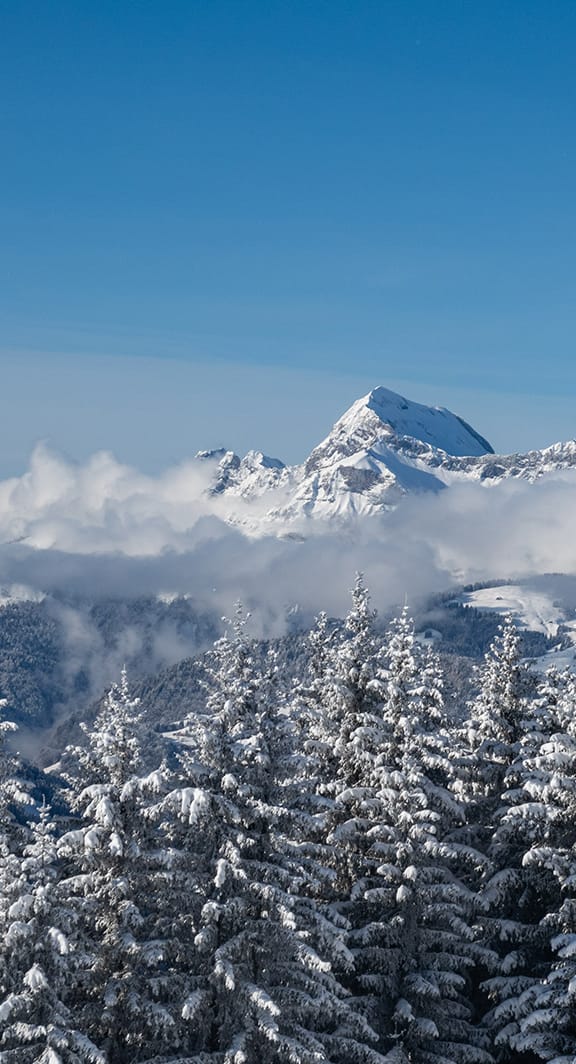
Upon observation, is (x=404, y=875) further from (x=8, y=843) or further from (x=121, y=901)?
(x=8, y=843)

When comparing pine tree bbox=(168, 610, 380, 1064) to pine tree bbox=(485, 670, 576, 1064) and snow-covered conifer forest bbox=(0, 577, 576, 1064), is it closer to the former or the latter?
snow-covered conifer forest bbox=(0, 577, 576, 1064)

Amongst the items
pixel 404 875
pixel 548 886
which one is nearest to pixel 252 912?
pixel 404 875

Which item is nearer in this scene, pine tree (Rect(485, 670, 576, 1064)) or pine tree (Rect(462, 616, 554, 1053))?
pine tree (Rect(485, 670, 576, 1064))

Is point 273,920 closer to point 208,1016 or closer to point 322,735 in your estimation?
point 208,1016

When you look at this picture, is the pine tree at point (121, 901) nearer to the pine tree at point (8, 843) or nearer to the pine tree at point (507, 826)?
the pine tree at point (8, 843)

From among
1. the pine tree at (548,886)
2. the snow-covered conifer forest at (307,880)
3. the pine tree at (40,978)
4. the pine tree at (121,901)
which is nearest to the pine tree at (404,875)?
the snow-covered conifer forest at (307,880)

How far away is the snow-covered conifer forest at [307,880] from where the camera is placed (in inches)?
1161

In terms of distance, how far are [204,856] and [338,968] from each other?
23.2 ft

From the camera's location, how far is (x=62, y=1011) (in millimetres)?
27953

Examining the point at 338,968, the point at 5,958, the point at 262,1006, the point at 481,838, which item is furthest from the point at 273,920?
the point at 481,838

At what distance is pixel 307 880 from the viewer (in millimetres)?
31828

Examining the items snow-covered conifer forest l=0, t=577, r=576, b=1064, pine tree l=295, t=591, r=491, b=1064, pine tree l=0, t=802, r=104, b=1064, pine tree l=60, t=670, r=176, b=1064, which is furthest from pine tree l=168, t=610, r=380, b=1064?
pine tree l=0, t=802, r=104, b=1064

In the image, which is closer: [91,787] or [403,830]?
[91,787]

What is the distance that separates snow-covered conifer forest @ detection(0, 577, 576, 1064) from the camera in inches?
1161
